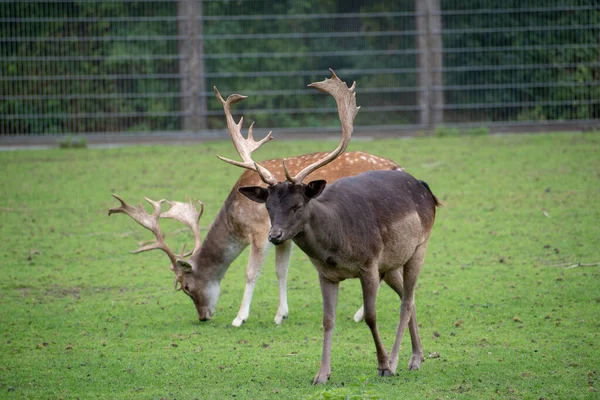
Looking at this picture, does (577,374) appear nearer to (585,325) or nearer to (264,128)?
(585,325)

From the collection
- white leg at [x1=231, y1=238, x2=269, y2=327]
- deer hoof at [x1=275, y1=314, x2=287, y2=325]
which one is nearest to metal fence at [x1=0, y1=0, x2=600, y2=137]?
white leg at [x1=231, y1=238, x2=269, y2=327]

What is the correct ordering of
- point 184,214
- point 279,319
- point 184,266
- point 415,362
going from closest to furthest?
point 415,362 → point 279,319 → point 184,266 → point 184,214

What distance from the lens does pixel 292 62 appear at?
18.9 metres

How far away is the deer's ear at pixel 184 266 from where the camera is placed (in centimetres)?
893

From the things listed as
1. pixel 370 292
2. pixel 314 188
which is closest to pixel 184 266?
pixel 370 292

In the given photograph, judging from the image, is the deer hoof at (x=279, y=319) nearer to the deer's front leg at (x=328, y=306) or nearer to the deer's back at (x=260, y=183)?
the deer's back at (x=260, y=183)

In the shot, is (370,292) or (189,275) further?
A: (189,275)

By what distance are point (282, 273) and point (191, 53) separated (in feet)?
35.0

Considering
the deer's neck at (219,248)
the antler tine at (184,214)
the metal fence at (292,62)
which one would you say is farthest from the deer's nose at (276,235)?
the metal fence at (292,62)

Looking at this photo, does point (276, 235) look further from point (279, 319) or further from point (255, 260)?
point (255, 260)

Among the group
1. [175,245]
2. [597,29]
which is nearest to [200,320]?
[175,245]

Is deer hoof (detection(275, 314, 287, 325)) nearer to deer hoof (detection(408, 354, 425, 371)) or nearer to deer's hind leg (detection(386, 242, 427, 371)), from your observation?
deer's hind leg (detection(386, 242, 427, 371))

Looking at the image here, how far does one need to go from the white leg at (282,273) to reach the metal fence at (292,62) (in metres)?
9.58

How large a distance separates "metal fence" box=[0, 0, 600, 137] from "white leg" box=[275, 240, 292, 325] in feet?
31.4
